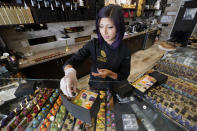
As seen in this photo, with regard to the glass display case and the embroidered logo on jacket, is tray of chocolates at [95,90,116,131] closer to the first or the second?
the glass display case

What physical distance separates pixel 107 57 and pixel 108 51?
0.08 metres

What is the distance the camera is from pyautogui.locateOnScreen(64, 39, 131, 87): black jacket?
106 cm

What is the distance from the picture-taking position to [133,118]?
0.63m

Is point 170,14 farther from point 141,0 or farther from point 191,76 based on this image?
point 191,76

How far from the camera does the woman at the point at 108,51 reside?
0.84 metres

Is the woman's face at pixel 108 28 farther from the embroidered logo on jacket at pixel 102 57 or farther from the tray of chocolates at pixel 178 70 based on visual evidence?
the tray of chocolates at pixel 178 70

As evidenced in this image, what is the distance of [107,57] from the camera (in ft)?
3.65

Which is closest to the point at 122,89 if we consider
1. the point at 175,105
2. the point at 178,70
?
the point at 175,105

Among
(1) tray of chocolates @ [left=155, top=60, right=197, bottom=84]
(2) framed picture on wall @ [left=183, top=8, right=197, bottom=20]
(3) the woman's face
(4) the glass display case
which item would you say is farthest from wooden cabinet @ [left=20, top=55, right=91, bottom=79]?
(2) framed picture on wall @ [left=183, top=8, right=197, bottom=20]

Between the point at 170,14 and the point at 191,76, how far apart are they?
5.25 meters

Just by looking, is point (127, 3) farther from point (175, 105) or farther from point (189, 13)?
point (175, 105)

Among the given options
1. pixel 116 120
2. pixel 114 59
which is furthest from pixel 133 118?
pixel 114 59

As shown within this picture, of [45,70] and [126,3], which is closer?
[45,70]

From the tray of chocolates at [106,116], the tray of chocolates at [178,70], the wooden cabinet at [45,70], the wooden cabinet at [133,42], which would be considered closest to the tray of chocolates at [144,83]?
the tray of chocolates at [106,116]
